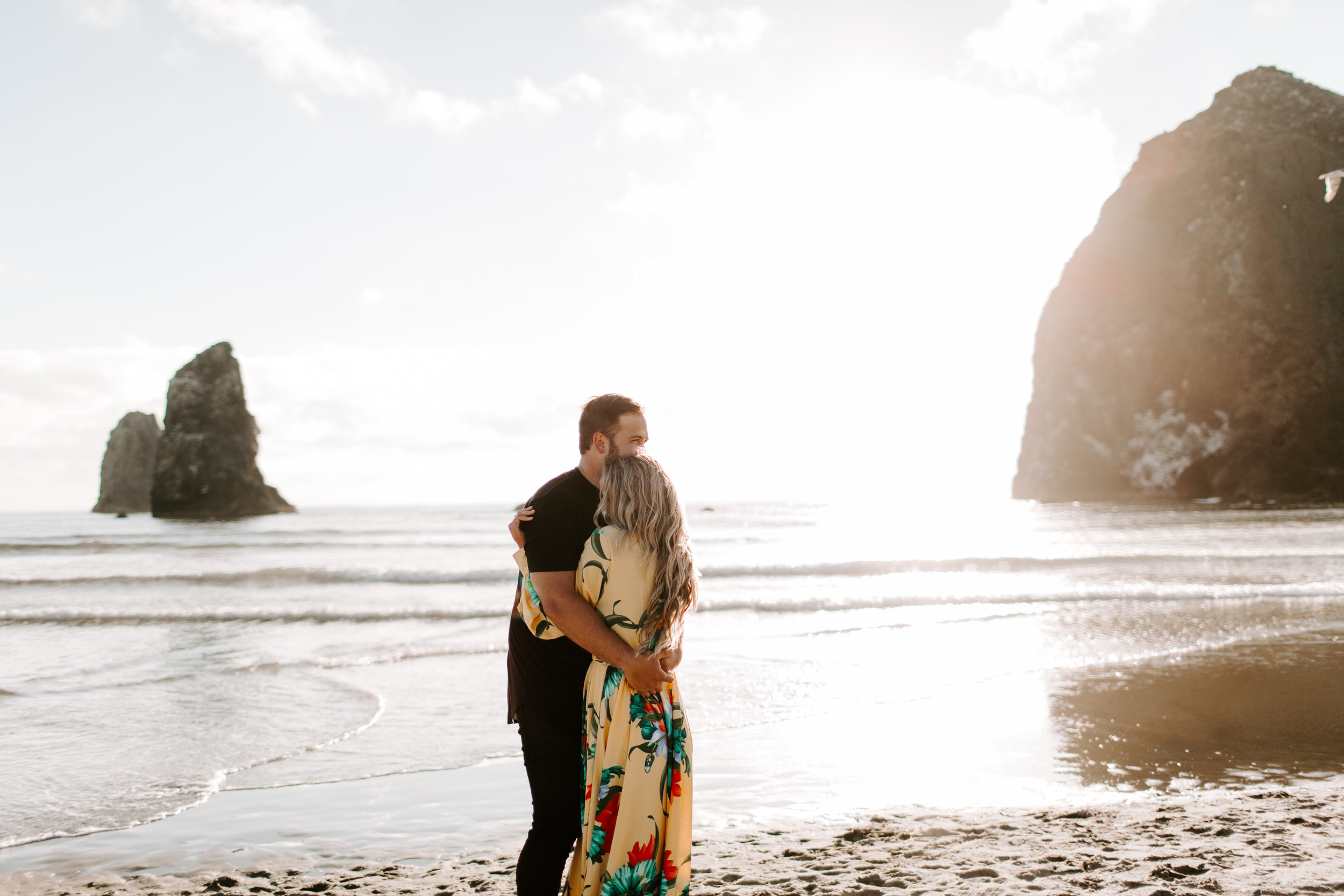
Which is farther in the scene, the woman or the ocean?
the ocean

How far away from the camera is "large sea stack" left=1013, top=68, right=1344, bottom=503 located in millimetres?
52875

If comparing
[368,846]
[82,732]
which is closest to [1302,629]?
[368,846]

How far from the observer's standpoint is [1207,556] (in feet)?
63.0

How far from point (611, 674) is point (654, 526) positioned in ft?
1.58

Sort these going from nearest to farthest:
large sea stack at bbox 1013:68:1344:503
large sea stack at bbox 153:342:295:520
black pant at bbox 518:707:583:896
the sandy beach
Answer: black pant at bbox 518:707:583:896 → the sandy beach → large sea stack at bbox 1013:68:1344:503 → large sea stack at bbox 153:342:295:520

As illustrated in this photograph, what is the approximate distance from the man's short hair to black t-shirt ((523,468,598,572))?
160mm

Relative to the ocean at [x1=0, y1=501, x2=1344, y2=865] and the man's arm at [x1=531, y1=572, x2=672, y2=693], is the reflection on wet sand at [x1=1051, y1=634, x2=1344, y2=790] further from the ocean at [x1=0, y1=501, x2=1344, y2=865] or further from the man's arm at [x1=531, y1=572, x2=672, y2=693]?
the man's arm at [x1=531, y1=572, x2=672, y2=693]

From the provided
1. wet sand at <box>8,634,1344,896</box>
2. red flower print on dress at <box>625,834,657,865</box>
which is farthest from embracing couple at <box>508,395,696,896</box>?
wet sand at <box>8,634,1344,896</box>

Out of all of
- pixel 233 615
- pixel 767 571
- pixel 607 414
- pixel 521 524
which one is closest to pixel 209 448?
pixel 233 615

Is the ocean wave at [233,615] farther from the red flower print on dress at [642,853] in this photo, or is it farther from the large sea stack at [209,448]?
the large sea stack at [209,448]

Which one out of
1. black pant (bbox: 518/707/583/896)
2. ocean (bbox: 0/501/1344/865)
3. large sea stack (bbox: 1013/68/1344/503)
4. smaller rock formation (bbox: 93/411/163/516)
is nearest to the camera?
black pant (bbox: 518/707/583/896)

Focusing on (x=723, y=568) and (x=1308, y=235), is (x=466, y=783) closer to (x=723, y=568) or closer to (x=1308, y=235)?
(x=723, y=568)

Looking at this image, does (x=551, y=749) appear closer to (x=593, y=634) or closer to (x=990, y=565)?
(x=593, y=634)

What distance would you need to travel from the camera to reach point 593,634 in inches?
93.4
